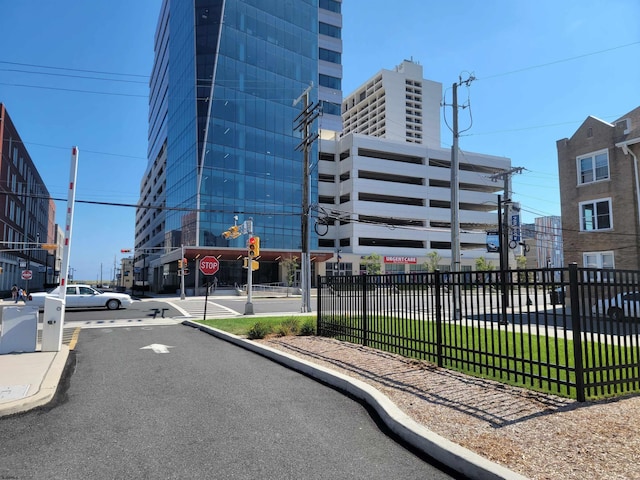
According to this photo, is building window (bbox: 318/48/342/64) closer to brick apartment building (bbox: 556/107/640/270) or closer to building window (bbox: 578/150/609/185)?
brick apartment building (bbox: 556/107/640/270)

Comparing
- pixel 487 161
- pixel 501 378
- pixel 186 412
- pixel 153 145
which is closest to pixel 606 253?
pixel 501 378

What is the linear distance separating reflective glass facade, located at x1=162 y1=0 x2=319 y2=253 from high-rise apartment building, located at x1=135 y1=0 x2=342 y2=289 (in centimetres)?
13

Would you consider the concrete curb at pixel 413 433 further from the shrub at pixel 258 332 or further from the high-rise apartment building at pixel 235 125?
the high-rise apartment building at pixel 235 125

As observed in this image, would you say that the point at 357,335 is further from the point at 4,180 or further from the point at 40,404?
the point at 4,180

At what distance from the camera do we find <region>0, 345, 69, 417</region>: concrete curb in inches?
229

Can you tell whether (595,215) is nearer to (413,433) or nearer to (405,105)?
(413,433)

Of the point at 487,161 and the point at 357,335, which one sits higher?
the point at 487,161

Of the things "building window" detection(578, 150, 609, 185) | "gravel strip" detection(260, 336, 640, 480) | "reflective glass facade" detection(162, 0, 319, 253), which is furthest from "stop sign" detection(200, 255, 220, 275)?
"reflective glass facade" detection(162, 0, 319, 253)

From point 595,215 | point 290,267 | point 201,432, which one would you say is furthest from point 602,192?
point 290,267

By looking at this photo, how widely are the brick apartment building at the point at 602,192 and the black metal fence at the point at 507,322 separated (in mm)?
17007

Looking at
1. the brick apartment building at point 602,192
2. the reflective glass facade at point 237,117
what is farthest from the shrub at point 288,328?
the reflective glass facade at point 237,117

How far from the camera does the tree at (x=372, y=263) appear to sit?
62344 millimetres

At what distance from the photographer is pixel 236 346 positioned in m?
12.1

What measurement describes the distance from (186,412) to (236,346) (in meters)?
6.31
